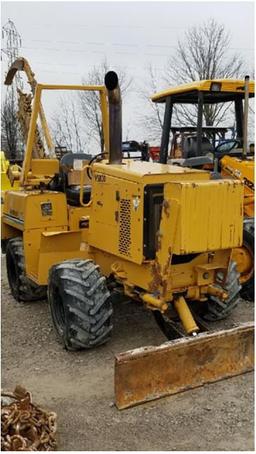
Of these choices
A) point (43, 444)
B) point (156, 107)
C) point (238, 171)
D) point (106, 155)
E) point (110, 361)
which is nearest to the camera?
point (43, 444)

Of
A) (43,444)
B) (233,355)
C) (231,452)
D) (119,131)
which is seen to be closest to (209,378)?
(233,355)

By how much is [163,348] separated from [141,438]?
70 cm

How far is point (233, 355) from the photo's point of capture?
4.45 meters

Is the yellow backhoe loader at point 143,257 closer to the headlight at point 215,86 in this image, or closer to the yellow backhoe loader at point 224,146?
the yellow backhoe loader at point 224,146

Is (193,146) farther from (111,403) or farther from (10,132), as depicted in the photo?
(10,132)

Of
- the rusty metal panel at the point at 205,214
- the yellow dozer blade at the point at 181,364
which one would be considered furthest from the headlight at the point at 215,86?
the yellow dozer blade at the point at 181,364

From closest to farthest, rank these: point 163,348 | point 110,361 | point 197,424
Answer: point 197,424 → point 163,348 → point 110,361

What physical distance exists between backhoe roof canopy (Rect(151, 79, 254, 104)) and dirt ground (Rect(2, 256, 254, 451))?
9.55 ft

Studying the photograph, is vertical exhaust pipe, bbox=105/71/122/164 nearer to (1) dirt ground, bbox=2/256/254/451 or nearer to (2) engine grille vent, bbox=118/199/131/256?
(2) engine grille vent, bbox=118/199/131/256

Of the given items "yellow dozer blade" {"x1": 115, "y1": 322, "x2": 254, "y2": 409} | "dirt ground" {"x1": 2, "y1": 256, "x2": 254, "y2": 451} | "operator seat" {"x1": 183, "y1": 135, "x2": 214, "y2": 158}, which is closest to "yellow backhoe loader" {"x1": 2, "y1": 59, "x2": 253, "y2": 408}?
"yellow dozer blade" {"x1": 115, "y1": 322, "x2": 254, "y2": 409}

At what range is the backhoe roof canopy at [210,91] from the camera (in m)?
6.57

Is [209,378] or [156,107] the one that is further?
[156,107]

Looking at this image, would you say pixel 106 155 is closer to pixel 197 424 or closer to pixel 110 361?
pixel 110 361

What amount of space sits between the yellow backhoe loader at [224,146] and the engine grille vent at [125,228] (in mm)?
1380
